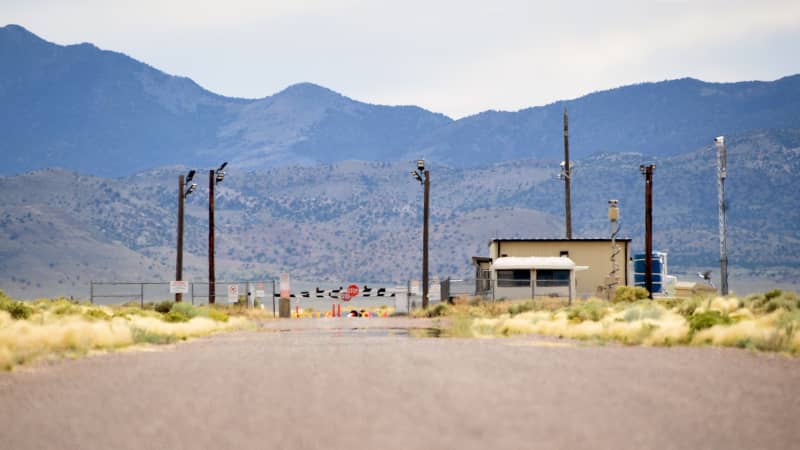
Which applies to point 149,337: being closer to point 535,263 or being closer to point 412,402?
point 412,402

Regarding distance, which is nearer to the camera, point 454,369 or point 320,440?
point 320,440

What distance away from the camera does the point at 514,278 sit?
62.5 meters

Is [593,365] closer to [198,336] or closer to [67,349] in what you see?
[67,349]

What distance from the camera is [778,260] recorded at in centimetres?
15900

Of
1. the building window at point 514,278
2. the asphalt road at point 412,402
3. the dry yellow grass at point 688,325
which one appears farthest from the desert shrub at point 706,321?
the building window at point 514,278

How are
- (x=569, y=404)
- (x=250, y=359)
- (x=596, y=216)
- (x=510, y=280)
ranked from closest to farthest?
(x=569, y=404), (x=250, y=359), (x=510, y=280), (x=596, y=216)

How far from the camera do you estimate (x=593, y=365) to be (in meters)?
18.2

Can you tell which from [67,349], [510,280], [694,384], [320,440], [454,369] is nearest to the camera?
[320,440]

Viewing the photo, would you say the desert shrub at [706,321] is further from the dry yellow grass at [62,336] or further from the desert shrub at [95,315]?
the desert shrub at [95,315]

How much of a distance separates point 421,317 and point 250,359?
3233 cm

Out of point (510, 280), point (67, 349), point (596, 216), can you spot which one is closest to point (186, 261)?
point (596, 216)

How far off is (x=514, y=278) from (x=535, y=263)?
4.70ft

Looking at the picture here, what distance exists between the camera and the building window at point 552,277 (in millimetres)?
61844

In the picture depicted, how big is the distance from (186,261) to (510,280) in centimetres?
10683
